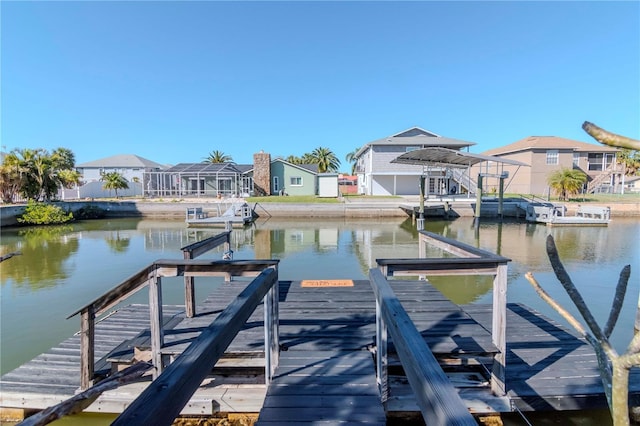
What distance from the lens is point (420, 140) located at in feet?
87.9

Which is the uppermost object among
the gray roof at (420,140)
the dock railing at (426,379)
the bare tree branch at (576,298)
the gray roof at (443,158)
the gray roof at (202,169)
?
the gray roof at (420,140)

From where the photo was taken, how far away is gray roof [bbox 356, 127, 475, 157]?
26047mm

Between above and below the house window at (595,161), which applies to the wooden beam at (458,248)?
below

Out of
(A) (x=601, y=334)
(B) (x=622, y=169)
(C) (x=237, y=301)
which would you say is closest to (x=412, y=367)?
(A) (x=601, y=334)

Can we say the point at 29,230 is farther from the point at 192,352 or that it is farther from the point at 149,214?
the point at 192,352

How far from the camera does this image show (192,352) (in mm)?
1168

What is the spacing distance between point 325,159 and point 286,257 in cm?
4068

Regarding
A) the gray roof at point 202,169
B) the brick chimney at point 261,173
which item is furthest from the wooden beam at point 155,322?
the brick chimney at point 261,173

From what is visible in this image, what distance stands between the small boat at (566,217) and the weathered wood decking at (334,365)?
1568 cm

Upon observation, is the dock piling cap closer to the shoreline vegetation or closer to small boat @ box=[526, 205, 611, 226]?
the shoreline vegetation

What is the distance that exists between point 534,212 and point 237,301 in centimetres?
2078

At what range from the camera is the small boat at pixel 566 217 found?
16.7 meters

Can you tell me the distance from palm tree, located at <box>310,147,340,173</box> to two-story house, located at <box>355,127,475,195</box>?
21177 millimetres

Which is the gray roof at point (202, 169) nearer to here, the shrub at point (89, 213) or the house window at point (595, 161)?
the shrub at point (89, 213)
